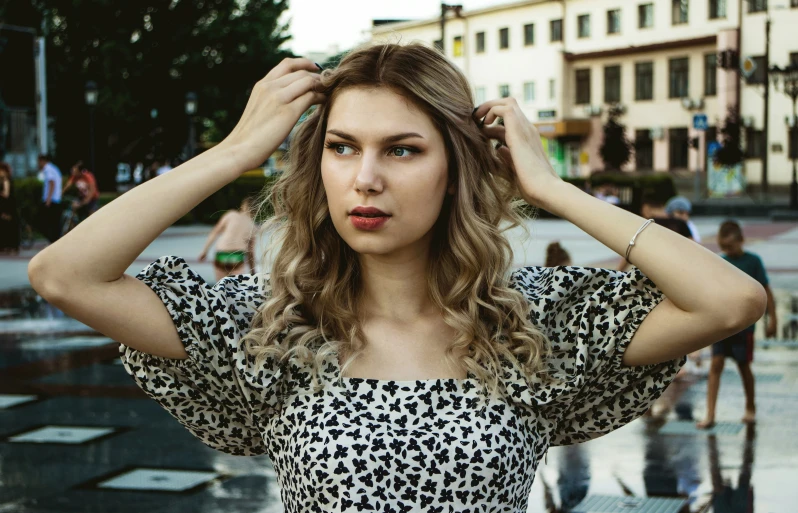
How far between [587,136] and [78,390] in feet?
177

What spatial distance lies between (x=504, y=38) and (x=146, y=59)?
99.6 ft

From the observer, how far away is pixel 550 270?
2592mm

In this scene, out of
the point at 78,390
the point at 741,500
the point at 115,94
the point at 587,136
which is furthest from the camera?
the point at 587,136

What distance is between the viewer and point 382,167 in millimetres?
2281

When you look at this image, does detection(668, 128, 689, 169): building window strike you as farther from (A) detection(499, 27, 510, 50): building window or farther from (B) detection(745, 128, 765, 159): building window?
(A) detection(499, 27, 510, 50): building window

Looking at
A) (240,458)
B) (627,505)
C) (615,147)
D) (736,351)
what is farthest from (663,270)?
(615,147)

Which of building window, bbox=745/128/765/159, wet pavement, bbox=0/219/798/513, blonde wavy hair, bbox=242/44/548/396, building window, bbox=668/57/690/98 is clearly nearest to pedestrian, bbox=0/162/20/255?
wet pavement, bbox=0/219/798/513

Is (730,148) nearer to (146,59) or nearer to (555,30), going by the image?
(146,59)

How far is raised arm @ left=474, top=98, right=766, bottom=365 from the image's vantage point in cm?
223

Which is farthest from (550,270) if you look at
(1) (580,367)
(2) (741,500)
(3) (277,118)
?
(2) (741,500)

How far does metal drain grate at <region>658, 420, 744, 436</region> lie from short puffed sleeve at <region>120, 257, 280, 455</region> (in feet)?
18.2

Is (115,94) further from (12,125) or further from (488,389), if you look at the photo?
(488,389)

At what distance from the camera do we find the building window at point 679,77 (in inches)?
2173

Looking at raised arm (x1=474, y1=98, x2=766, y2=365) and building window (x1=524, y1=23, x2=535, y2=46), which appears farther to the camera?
building window (x1=524, y1=23, x2=535, y2=46)
